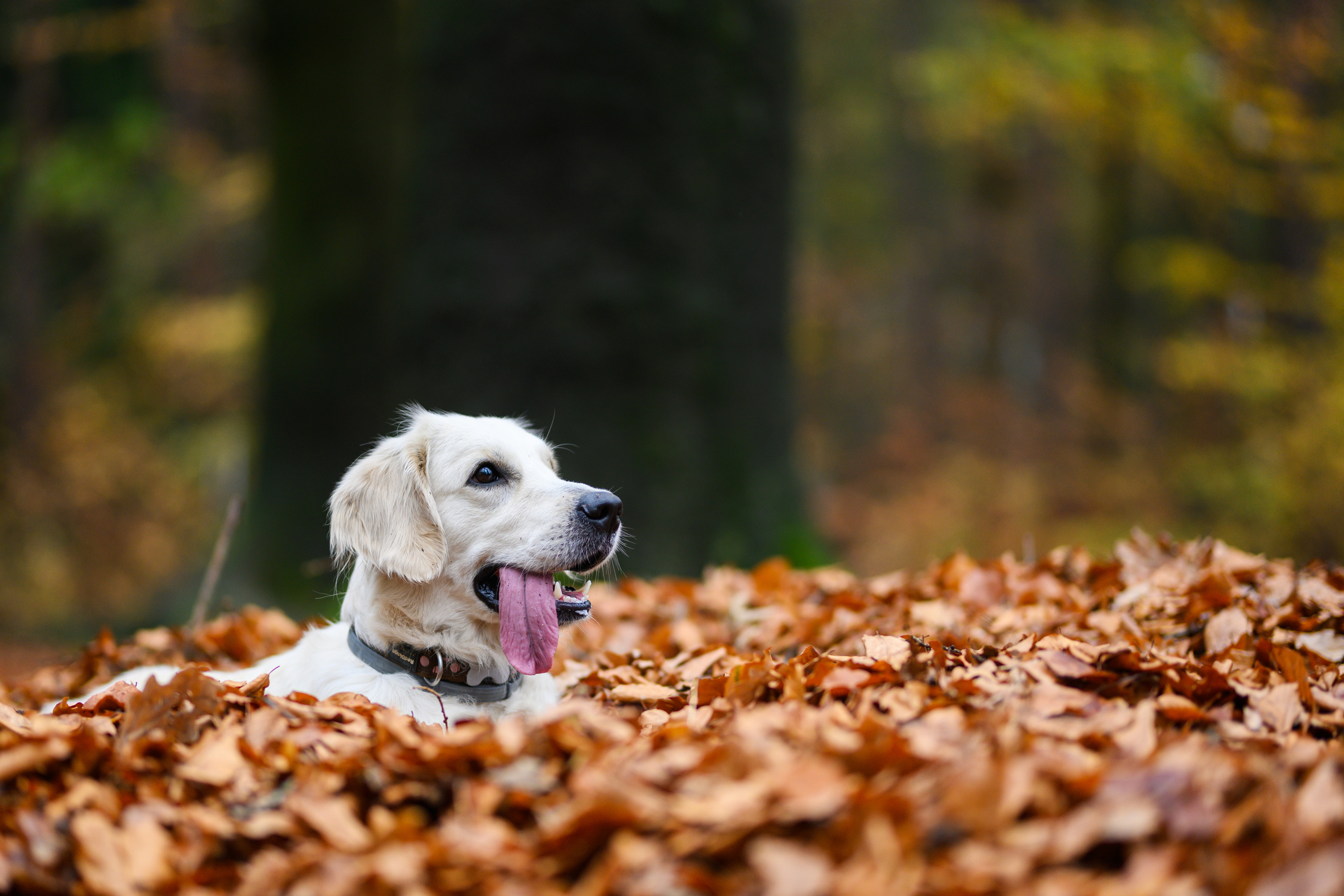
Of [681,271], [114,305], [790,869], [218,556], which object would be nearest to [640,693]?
[790,869]

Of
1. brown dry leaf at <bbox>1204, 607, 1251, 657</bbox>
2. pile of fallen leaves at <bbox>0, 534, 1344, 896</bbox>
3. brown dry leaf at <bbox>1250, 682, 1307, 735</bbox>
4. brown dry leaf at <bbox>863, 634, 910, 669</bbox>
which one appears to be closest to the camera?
pile of fallen leaves at <bbox>0, 534, 1344, 896</bbox>

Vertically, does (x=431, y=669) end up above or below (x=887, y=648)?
below

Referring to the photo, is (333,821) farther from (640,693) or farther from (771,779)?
(640,693)

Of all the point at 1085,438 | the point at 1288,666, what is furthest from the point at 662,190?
the point at 1085,438

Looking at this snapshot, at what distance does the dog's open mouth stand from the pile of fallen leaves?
285mm

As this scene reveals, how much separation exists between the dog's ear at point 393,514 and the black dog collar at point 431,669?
26cm

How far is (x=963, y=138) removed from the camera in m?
17.7

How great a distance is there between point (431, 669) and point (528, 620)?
370mm

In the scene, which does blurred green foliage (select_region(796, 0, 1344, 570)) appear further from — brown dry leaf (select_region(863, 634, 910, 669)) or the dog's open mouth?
the dog's open mouth

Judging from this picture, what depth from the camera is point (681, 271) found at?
6.58 metres

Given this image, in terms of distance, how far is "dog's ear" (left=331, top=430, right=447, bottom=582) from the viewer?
10.3 feet

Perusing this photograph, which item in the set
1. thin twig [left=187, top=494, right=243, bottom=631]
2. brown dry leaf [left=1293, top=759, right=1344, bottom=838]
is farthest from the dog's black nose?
brown dry leaf [left=1293, top=759, right=1344, bottom=838]

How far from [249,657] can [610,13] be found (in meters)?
4.63

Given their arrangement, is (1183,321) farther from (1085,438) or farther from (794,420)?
(794,420)
